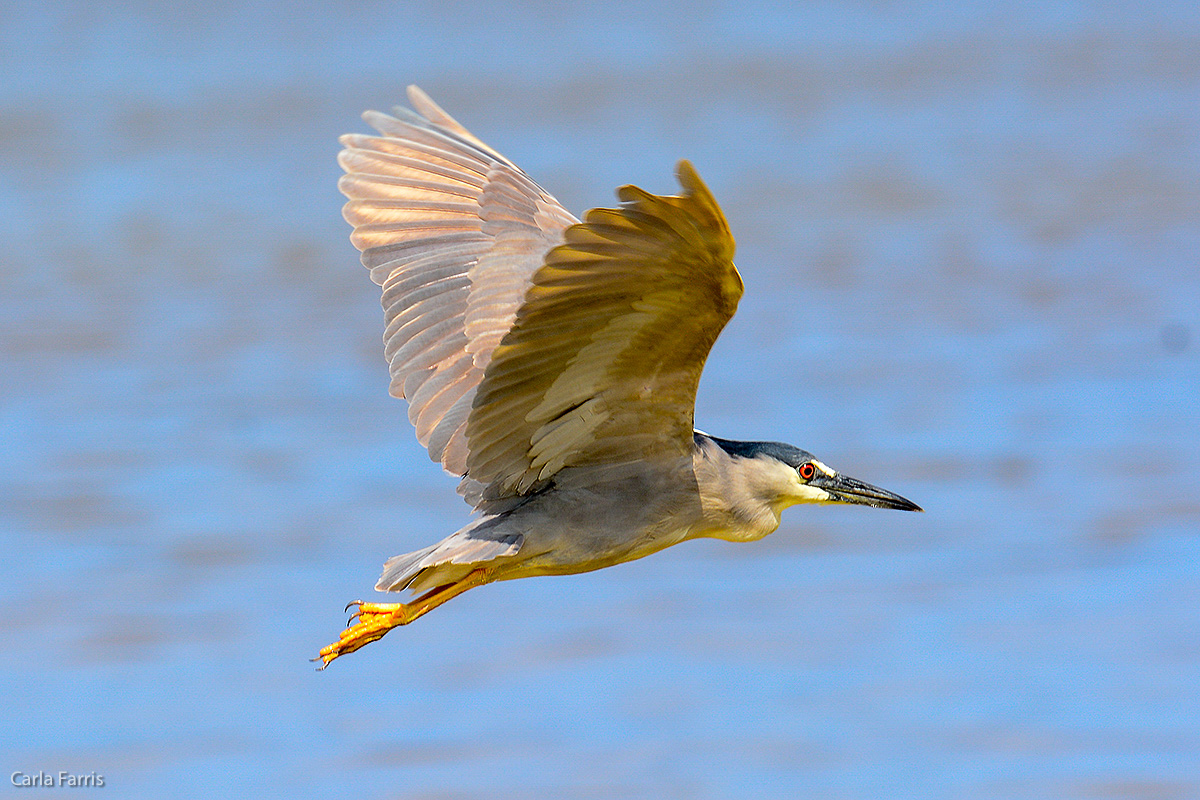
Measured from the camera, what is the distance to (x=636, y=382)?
5055mm

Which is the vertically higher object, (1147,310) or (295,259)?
(295,259)

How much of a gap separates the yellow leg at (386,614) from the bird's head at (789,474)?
0.91 m

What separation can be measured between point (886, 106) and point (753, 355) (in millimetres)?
9862

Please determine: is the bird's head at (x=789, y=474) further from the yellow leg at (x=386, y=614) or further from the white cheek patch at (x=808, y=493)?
the yellow leg at (x=386, y=614)

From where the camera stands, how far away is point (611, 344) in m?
4.86

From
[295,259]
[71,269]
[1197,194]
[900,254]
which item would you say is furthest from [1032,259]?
[71,269]

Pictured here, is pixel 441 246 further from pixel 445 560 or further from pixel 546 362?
pixel 445 560

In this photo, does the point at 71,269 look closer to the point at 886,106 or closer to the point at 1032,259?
the point at 1032,259

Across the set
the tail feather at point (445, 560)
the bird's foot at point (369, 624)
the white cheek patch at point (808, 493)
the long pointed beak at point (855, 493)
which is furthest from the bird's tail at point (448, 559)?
the long pointed beak at point (855, 493)

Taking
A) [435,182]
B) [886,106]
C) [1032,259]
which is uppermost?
[886,106]

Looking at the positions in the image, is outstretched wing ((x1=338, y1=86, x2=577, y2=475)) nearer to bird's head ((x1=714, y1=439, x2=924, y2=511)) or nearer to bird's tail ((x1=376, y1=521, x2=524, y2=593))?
bird's tail ((x1=376, y1=521, x2=524, y2=593))

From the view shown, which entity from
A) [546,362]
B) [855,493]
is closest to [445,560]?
[546,362]

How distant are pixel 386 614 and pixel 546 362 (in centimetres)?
107

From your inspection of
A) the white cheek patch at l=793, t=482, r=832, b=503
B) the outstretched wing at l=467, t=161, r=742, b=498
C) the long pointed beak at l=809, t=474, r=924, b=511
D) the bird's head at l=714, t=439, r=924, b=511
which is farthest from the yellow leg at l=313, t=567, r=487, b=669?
the long pointed beak at l=809, t=474, r=924, b=511
